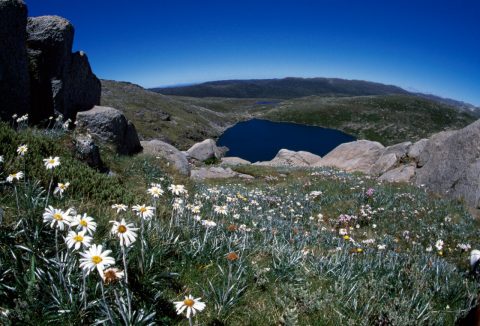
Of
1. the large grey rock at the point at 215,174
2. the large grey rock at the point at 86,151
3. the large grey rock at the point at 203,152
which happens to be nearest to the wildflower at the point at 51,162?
the large grey rock at the point at 86,151

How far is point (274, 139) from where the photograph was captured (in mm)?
141875

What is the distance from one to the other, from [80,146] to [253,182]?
47.2 feet

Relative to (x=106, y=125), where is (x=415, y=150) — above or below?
below

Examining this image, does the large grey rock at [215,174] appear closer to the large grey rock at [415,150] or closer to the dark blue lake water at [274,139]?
the large grey rock at [415,150]

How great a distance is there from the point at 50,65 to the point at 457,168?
21366 millimetres

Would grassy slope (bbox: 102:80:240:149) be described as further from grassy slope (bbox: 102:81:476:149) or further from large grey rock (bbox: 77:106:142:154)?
large grey rock (bbox: 77:106:142:154)

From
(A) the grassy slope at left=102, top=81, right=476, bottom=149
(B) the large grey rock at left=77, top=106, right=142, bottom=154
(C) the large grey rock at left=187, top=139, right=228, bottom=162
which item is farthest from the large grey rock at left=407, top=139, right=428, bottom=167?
(A) the grassy slope at left=102, top=81, right=476, bottom=149

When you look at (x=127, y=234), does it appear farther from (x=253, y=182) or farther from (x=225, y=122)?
(x=225, y=122)

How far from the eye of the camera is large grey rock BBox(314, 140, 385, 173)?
3684cm

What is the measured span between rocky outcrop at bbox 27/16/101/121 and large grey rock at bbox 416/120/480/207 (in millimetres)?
20250

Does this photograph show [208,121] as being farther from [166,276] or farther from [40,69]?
[166,276]

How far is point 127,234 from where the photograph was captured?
2.61 metres

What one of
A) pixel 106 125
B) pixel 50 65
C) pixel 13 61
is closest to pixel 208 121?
pixel 106 125

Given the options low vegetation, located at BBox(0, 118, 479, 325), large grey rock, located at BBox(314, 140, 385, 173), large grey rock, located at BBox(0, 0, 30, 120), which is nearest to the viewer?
low vegetation, located at BBox(0, 118, 479, 325)
